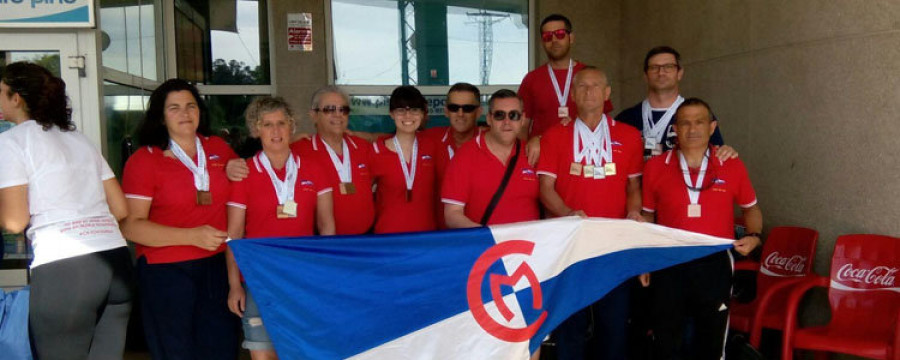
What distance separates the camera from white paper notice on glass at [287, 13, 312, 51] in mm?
6637

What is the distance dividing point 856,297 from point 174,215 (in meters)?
3.49

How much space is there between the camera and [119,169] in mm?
4430

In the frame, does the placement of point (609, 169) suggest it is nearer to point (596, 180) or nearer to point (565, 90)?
point (596, 180)

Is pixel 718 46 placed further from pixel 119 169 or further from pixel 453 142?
pixel 119 169

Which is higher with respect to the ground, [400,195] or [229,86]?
[229,86]

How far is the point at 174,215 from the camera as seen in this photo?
2.85m

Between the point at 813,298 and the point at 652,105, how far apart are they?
5.20ft

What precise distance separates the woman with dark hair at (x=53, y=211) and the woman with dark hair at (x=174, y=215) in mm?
209

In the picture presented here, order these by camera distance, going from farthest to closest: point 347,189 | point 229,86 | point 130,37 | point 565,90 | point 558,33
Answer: point 229,86, point 130,37, point 565,90, point 558,33, point 347,189

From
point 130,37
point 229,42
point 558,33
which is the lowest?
point 558,33

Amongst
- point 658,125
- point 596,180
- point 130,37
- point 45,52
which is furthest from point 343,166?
point 130,37

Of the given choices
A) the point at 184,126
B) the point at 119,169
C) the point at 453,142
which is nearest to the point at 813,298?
the point at 453,142

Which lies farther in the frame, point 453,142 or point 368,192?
point 453,142

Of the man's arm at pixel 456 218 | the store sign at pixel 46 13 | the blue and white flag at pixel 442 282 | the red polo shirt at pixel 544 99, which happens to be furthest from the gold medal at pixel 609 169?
the store sign at pixel 46 13
